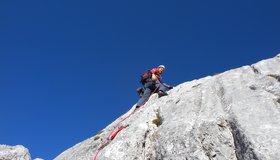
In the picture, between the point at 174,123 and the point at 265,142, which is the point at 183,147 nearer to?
the point at 174,123

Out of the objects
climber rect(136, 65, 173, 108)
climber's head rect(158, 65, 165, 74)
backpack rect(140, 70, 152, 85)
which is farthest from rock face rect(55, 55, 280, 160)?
climber's head rect(158, 65, 165, 74)

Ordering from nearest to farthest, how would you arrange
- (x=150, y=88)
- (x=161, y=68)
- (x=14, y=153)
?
(x=14, y=153)
(x=150, y=88)
(x=161, y=68)

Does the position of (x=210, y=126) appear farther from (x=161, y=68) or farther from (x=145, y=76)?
(x=161, y=68)

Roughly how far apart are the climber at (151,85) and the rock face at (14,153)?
383 inches

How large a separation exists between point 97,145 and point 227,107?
8.66 m

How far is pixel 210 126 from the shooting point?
15641 mm

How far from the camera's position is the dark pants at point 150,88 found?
26531mm

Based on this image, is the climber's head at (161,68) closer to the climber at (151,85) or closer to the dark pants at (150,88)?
the climber at (151,85)

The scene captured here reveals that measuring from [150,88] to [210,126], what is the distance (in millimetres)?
12265

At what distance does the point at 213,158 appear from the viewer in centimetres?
1401

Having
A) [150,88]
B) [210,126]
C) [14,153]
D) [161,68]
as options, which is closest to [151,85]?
[150,88]

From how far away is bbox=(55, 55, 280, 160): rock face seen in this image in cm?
1393

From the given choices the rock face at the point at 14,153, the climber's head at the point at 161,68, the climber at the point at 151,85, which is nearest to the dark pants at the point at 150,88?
the climber at the point at 151,85

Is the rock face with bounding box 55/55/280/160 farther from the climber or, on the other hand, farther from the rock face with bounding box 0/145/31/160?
the climber
